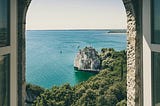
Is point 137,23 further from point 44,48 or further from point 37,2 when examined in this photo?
point 37,2

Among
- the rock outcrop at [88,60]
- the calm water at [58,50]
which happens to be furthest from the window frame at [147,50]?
the calm water at [58,50]

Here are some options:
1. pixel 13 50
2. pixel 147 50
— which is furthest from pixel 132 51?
pixel 13 50

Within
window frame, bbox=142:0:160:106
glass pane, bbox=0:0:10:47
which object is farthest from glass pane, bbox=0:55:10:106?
window frame, bbox=142:0:160:106

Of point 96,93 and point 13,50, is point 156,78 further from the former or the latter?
point 96,93

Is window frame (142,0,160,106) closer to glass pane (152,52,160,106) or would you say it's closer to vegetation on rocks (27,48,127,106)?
glass pane (152,52,160,106)

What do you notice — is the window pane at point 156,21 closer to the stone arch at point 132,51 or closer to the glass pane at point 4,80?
the stone arch at point 132,51
